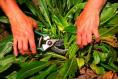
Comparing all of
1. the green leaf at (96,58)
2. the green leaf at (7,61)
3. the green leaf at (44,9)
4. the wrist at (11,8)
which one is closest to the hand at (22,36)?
the wrist at (11,8)

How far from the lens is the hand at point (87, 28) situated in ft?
6.35

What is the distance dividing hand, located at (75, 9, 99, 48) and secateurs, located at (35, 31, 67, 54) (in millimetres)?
205

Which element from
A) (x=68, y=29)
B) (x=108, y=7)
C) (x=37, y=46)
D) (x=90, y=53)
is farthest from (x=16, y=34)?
(x=108, y=7)

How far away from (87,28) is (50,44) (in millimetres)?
292

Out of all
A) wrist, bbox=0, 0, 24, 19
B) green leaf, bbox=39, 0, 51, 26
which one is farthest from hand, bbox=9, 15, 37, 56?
green leaf, bbox=39, 0, 51, 26

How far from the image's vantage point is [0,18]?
233cm

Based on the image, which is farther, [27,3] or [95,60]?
[27,3]

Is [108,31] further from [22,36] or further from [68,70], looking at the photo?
[22,36]

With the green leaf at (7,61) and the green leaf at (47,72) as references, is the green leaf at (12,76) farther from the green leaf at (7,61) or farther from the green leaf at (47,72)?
the green leaf at (47,72)

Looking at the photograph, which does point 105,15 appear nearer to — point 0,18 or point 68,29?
point 68,29

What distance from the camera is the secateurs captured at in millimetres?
2088

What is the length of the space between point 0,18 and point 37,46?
0.41 metres

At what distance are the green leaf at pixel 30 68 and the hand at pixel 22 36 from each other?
0.09m

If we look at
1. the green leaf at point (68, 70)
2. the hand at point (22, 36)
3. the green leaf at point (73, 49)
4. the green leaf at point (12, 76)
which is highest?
the hand at point (22, 36)
